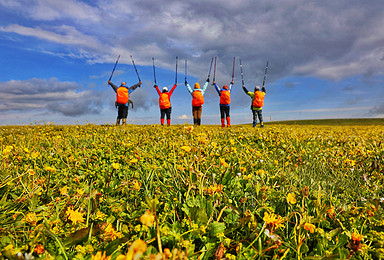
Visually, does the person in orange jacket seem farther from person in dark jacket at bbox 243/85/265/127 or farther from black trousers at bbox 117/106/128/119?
black trousers at bbox 117/106/128/119

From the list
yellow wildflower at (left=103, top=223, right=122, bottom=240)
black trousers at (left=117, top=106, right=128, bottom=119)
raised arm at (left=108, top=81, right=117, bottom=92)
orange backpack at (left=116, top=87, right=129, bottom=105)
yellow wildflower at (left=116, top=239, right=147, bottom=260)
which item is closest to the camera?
yellow wildflower at (left=116, top=239, right=147, bottom=260)

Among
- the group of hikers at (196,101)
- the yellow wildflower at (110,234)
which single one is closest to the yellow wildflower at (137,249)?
the yellow wildflower at (110,234)

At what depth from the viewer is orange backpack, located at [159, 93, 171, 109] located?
17109 mm

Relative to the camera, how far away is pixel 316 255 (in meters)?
1.69

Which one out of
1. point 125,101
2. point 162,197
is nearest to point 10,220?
point 162,197

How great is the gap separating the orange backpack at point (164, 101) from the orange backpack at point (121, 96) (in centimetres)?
255

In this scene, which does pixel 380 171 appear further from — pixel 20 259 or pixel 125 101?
pixel 125 101

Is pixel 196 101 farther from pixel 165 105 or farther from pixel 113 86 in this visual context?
pixel 113 86

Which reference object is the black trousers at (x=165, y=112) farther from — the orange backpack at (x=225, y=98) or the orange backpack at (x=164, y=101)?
the orange backpack at (x=225, y=98)

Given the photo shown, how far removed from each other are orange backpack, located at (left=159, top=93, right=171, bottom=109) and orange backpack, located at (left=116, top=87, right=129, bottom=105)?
8.36ft

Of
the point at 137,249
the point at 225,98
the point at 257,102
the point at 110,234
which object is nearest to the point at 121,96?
the point at 225,98

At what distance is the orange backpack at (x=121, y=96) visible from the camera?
16156mm

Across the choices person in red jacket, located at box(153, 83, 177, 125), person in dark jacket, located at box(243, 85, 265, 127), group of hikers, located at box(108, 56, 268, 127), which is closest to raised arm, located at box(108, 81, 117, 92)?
group of hikers, located at box(108, 56, 268, 127)

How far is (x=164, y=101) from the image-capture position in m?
17.1
